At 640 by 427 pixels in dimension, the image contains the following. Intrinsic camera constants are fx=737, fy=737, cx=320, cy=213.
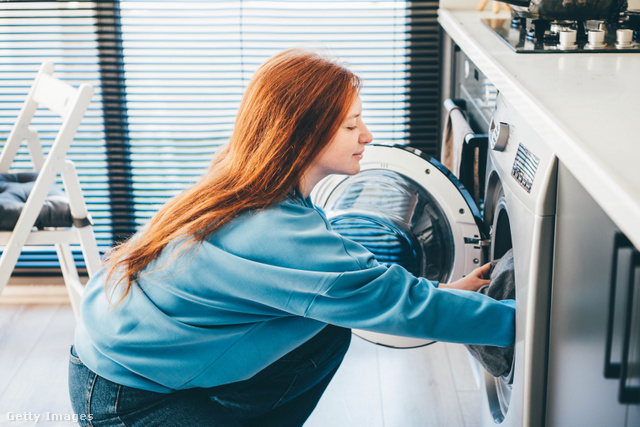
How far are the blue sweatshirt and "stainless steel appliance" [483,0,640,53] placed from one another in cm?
64

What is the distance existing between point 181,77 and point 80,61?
354 millimetres

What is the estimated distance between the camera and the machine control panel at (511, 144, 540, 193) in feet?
3.62

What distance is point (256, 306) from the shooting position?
44.8 inches

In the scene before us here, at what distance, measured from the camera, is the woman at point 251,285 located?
3.55ft

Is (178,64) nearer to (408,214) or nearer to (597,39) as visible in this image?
(408,214)

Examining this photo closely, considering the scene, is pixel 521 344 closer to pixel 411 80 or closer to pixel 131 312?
A: pixel 131 312

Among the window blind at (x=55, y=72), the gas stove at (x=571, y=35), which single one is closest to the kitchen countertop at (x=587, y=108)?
the gas stove at (x=571, y=35)

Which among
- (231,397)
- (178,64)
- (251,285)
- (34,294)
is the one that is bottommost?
(34,294)

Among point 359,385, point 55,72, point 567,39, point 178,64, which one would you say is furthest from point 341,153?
point 55,72

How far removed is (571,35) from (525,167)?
548 millimetres

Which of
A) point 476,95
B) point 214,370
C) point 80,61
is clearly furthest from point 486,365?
point 80,61

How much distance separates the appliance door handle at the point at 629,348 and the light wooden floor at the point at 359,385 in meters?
1.06

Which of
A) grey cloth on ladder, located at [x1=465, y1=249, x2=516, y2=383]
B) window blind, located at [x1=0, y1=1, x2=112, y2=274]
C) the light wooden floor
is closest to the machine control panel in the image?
grey cloth on ladder, located at [x1=465, y1=249, x2=516, y2=383]

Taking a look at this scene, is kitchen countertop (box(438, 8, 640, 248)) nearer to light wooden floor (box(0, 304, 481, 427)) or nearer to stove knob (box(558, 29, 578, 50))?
stove knob (box(558, 29, 578, 50))
